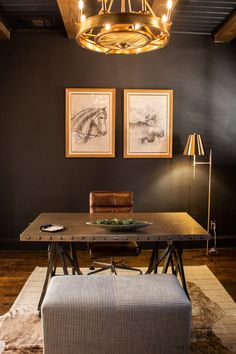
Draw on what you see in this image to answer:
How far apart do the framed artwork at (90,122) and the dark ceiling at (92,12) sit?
2.83 feet

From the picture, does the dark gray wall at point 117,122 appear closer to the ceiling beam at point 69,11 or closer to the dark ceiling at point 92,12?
the dark ceiling at point 92,12

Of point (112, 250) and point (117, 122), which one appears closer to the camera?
point (112, 250)

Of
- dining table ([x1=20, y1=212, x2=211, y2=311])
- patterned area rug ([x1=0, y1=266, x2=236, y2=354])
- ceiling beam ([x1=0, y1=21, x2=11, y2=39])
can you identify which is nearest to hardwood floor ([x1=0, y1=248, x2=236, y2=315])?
patterned area rug ([x1=0, y1=266, x2=236, y2=354])

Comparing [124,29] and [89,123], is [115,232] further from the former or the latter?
[89,123]

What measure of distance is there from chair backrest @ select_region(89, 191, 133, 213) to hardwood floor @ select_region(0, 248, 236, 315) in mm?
896

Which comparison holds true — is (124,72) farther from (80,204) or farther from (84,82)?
(80,204)

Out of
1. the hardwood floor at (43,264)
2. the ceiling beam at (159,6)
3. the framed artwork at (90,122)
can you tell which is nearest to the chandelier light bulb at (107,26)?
the ceiling beam at (159,6)

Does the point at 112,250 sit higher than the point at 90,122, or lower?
lower

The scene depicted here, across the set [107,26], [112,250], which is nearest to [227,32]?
[107,26]

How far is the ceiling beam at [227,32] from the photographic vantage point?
4.33 meters

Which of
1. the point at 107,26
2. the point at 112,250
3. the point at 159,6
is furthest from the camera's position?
the point at 159,6

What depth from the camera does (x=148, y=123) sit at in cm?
502

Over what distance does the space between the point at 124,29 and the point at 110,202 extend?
1.88 metres

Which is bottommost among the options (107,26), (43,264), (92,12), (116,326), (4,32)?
(43,264)
